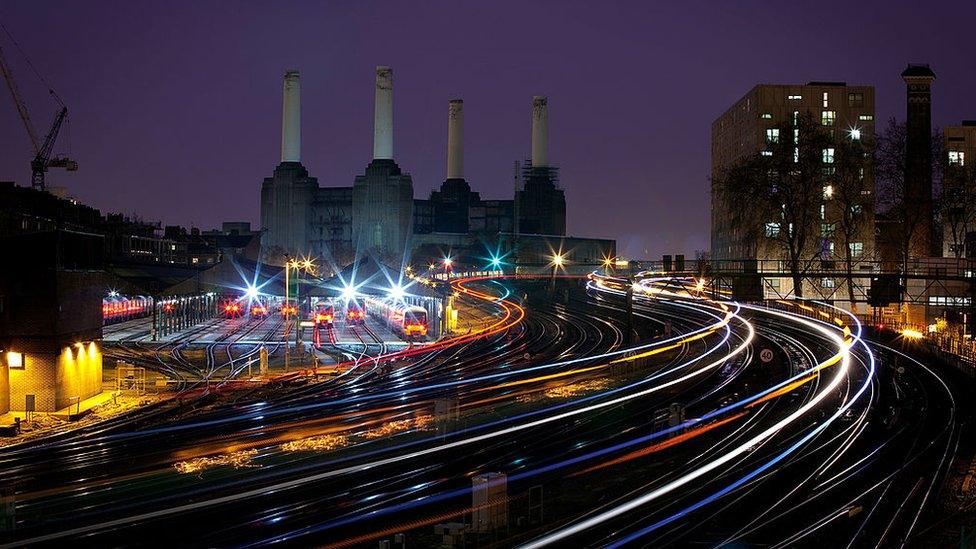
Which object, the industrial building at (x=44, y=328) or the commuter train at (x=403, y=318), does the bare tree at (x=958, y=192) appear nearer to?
the commuter train at (x=403, y=318)

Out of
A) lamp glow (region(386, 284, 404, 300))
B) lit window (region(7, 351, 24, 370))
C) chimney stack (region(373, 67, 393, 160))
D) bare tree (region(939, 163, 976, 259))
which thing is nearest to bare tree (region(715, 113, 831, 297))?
bare tree (region(939, 163, 976, 259))

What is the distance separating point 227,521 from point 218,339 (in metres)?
38.1

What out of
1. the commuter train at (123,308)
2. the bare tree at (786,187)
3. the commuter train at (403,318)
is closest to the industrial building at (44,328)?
the commuter train at (403,318)

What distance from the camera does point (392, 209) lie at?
476 feet

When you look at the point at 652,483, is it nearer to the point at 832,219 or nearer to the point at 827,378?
the point at 827,378

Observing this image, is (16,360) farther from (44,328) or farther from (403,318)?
(403,318)

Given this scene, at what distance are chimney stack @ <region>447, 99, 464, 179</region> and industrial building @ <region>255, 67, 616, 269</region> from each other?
0.17 metres

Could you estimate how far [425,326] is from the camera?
5250cm

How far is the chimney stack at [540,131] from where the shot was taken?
492ft

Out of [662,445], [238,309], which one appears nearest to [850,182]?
[662,445]

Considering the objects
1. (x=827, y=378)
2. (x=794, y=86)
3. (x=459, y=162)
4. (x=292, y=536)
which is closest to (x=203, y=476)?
(x=292, y=536)

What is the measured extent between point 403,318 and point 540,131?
9963 centimetres

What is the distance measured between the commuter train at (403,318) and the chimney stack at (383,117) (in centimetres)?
6408


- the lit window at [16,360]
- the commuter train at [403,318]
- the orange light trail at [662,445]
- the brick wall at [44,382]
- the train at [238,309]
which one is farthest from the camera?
the train at [238,309]
